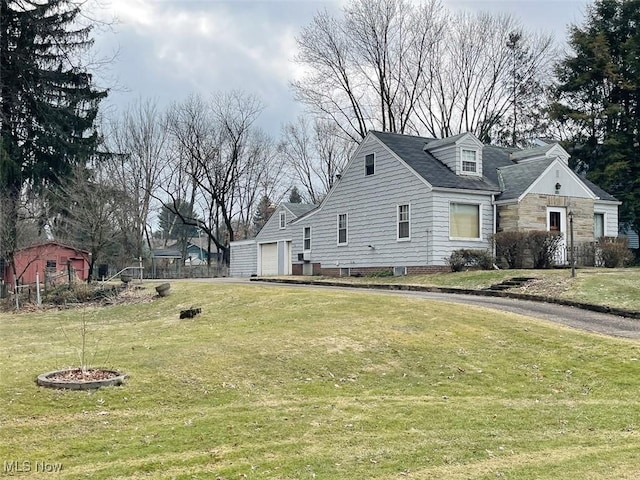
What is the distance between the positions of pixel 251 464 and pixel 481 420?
286 centimetres

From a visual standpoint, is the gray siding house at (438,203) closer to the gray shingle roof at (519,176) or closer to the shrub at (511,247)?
the gray shingle roof at (519,176)

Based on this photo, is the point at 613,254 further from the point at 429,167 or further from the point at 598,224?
the point at 429,167

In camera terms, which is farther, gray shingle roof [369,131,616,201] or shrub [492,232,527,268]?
gray shingle roof [369,131,616,201]

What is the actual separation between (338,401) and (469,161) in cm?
1933

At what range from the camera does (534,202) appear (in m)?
24.1

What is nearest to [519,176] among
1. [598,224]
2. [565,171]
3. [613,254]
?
[565,171]

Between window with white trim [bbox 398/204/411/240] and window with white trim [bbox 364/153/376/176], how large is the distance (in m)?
2.66

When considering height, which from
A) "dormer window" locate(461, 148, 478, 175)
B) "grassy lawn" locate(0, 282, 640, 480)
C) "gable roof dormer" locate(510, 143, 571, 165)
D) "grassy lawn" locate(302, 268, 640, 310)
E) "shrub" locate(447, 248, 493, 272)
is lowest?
"grassy lawn" locate(0, 282, 640, 480)

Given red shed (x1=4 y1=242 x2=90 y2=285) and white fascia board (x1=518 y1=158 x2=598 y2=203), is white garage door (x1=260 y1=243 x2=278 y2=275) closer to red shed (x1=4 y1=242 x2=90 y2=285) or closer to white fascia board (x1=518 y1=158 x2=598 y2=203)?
red shed (x1=4 y1=242 x2=90 y2=285)

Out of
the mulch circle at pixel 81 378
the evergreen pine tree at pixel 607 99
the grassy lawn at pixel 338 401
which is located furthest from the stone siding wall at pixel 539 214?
the mulch circle at pixel 81 378

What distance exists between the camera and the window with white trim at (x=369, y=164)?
2661cm

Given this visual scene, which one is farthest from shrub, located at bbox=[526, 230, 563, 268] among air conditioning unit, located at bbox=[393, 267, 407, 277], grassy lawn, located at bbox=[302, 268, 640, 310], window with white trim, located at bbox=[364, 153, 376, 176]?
window with white trim, located at bbox=[364, 153, 376, 176]

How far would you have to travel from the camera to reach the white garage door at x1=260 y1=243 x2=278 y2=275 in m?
39.4

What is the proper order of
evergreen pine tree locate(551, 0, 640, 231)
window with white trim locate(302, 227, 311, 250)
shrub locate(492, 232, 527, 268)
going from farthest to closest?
evergreen pine tree locate(551, 0, 640, 231)
window with white trim locate(302, 227, 311, 250)
shrub locate(492, 232, 527, 268)
